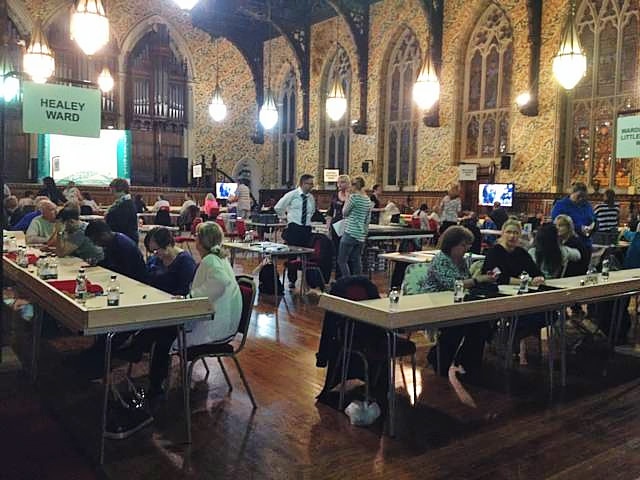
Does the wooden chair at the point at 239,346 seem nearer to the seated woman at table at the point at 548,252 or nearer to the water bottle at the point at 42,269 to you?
the water bottle at the point at 42,269

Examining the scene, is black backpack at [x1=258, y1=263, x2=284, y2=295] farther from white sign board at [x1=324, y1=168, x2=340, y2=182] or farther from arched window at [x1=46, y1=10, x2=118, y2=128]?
arched window at [x1=46, y1=10, x2=118, y2=128]

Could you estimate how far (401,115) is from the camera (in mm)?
14680

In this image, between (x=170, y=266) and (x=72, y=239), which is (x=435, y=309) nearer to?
(x=170, y=266)

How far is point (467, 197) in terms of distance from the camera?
12.8 m

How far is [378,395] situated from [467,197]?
9.44 meters

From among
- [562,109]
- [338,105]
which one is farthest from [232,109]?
[562,109]

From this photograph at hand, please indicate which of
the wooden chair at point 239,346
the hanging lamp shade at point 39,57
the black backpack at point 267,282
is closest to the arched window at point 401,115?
the black backpack at point 267,282

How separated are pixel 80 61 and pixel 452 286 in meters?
14.8

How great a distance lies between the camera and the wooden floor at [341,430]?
9.56 feet

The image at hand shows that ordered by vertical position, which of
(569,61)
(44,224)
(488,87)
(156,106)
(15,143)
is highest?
(156,106)

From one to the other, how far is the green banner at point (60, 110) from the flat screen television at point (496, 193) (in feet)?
27.8

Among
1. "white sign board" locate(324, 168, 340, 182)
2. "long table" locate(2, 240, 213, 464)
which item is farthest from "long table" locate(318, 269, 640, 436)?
"white sign board" locate(324, 168, 340, 182)

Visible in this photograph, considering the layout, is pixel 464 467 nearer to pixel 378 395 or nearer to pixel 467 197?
pixel 378 395

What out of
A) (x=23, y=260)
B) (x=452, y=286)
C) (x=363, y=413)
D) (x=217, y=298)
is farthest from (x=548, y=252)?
(x=23, y=260)
